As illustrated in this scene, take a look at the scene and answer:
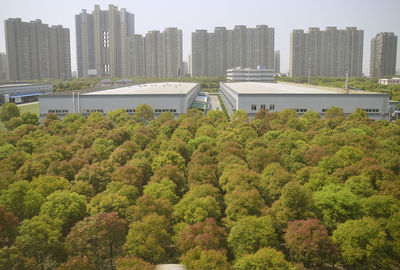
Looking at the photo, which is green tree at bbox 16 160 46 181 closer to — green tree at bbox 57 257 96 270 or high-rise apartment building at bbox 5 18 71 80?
green tree at bbox 57 257 96 270

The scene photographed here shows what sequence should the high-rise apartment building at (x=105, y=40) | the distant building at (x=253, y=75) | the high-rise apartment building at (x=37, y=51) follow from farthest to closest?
the high-rise apartment building at (x=105, y=40), the distant building at (x=253, y=75), the high-rise apartment building at (x=37, y=51)

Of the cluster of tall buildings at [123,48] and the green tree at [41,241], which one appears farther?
the cluster of tall buildings at [123,48]

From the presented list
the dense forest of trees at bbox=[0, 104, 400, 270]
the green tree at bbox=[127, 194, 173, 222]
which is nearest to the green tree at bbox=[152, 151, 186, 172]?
the dense forest of trees at bbox=[0, 104, 400, 270]

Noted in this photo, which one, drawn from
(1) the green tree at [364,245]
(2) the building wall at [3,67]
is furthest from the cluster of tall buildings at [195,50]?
(1) the green tree at [364,245]

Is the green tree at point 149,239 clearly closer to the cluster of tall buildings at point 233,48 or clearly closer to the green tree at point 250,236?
the green tree at point 250,236

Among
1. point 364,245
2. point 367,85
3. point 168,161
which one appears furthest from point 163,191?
point 367,85

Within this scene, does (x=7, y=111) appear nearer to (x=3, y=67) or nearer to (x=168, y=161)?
(x=168, y=161)
